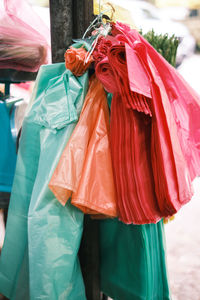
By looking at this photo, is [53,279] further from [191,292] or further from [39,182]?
[191,292]

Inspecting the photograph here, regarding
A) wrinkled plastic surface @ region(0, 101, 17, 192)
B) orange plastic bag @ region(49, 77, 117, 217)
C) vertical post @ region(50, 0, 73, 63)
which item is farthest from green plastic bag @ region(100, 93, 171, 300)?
wrinkled plastic surface @ region(0, 101, 17, 192)

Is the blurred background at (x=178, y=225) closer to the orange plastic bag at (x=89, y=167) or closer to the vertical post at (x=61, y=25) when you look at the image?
the vertical post at (x=61, y=25)

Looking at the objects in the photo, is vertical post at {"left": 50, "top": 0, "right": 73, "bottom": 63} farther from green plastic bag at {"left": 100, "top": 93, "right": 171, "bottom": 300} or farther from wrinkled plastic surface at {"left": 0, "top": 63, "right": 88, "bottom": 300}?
green plastic bag at {"left": 100, "top": 93, "right": 171, "bottom": 300}

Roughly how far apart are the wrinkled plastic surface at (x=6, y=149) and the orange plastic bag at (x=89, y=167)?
1.81ft

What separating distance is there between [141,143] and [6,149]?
723mm

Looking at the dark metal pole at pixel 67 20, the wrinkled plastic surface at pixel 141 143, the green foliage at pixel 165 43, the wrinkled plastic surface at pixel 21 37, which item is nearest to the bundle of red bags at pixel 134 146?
the wrinkled plastic surface at pixel 141 143

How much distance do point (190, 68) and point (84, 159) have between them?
4830 millimetres

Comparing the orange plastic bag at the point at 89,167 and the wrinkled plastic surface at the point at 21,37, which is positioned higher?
the wrinkled plastic surface at the point at 21,37

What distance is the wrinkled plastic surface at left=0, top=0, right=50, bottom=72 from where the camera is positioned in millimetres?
1263

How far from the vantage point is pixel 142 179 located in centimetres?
84

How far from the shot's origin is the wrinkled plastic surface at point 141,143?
0.78 m

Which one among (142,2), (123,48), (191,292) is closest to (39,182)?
(123,48)

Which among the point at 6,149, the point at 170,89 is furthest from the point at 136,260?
the point at 6,149

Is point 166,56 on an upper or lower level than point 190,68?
upper
